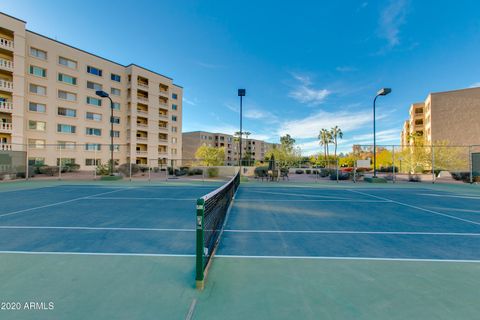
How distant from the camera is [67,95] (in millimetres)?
37812

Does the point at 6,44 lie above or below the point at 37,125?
above

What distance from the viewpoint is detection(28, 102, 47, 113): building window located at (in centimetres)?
3355

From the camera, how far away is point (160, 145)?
53312 millimetres

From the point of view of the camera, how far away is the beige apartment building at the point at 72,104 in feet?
102

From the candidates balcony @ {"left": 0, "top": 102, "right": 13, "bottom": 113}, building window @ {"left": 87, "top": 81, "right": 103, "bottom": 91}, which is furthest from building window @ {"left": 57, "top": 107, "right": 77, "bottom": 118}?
balcony @ {"left": 0, "top": 102, "right": 13, "bottom": 113}

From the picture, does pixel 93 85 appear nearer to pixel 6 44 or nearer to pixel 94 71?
pixel 94 71

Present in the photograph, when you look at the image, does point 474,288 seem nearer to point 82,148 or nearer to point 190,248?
point 190,248

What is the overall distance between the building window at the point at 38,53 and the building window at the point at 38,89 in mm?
4913

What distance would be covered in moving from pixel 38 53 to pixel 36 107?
9102 millimetres

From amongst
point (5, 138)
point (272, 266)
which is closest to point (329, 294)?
point (272, 266)

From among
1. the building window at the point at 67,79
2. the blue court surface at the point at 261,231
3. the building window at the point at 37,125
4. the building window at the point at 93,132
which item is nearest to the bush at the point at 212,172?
the blue court surface at the point at 261,231

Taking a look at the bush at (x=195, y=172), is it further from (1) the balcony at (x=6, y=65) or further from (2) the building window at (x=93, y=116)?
(1) the balcony at (x=6, y=65)

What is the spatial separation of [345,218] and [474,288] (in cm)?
428

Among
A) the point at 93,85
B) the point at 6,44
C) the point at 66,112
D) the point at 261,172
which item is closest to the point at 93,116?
the point at 66,112
